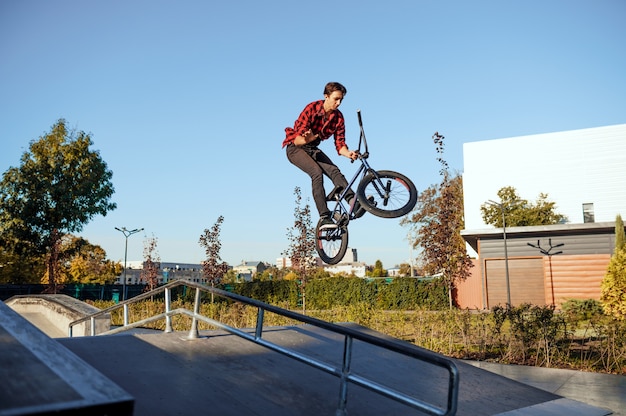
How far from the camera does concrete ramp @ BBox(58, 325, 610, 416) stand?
4.46 meters

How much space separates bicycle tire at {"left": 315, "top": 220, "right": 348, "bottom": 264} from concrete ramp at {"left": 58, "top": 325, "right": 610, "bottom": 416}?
124 centimetres

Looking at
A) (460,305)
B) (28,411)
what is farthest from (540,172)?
(28,411)

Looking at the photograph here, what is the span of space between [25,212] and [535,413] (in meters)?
31.3

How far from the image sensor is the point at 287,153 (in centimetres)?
695

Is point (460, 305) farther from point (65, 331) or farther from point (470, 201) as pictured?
point (65, 331)

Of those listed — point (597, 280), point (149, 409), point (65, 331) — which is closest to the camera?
point (149, 409)

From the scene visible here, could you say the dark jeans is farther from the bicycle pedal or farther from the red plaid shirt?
the red plaid shirt

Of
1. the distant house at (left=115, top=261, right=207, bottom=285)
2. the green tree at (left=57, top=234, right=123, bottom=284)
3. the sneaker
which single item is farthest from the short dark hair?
the distant house at (left=115, top=261, right=207, bottom=285)

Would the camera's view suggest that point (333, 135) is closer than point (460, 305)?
Yes

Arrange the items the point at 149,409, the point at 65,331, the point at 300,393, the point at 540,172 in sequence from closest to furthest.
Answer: the point at 149,409 → the point at 300,393 → the point at 65,331 → the point at 540,172

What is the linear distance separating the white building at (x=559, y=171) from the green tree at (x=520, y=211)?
1.31 m

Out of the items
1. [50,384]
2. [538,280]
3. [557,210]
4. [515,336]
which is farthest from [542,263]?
[50,384]

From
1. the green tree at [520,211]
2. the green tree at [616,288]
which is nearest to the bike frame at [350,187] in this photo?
the green tree at [616,288]

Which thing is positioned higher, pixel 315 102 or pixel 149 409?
pixel 315 102
